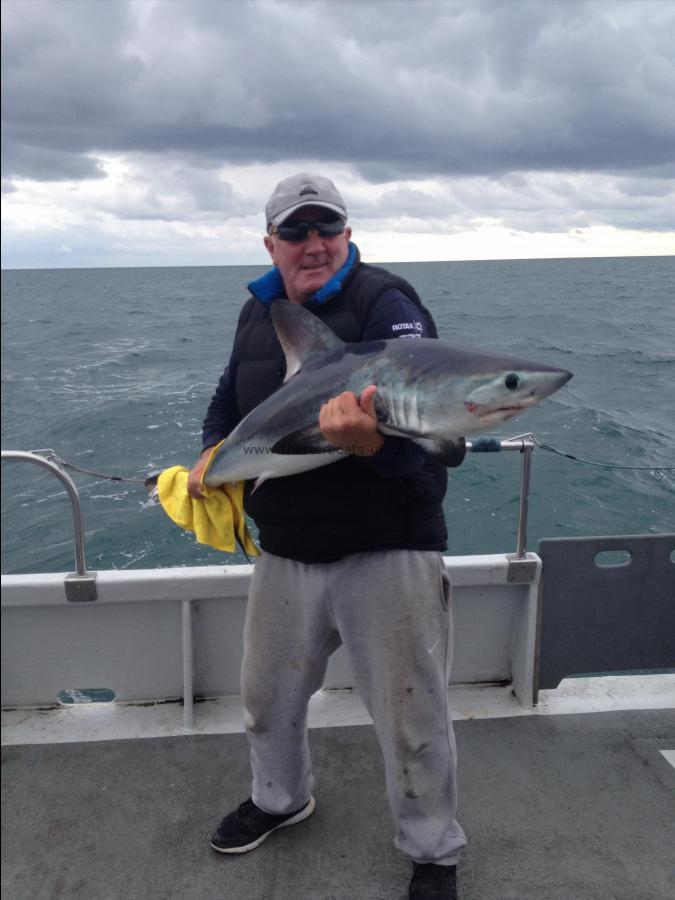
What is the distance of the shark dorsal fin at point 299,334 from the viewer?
2078 millimetres

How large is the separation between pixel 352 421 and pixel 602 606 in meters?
2.11

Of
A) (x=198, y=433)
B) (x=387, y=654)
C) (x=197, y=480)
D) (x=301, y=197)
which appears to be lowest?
(x=198, y=433)

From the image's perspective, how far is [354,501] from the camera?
7.21ft

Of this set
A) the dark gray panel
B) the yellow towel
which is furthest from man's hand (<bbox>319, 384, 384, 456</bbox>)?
the dark gray panel

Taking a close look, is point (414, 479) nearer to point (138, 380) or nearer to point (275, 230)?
point (275, 230)

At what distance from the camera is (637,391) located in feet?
47.8

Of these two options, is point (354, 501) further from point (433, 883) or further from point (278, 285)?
point (433, 883)

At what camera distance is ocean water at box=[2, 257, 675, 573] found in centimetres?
808

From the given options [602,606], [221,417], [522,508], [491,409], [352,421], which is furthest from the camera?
[602,606]

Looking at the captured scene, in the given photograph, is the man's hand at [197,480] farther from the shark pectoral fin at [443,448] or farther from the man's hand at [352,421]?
the shark pectoral fin at [443,448]

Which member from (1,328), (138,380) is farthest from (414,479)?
(138,380)

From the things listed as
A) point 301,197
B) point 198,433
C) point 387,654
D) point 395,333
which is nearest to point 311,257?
point 301,197

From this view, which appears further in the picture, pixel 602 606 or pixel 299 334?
pixel 602 606

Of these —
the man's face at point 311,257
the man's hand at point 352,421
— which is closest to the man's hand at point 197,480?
the man's face at point 311,257
